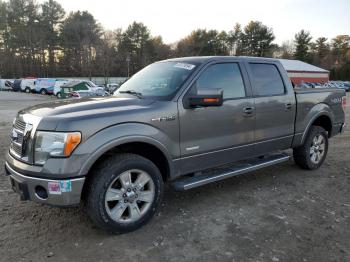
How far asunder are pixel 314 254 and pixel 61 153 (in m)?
2.62

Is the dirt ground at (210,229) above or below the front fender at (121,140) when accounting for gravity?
below

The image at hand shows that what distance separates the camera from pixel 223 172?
4.45m

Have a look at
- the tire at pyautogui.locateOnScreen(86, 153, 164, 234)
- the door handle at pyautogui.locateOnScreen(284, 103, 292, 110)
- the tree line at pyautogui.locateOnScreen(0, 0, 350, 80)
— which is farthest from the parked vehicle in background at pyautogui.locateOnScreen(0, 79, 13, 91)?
the tire at pyautogui.locateOnScreen(86, 153, 164, 234)

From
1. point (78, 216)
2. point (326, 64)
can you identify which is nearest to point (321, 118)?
point (78, 216)

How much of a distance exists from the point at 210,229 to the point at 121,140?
1.41 metres

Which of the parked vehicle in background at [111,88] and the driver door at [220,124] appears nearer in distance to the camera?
the driver door at [220,124]

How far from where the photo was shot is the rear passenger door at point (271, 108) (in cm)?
486

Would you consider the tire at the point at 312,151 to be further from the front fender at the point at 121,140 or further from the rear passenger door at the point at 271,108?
the front fender at the point at 121,140

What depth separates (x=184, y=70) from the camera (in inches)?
170

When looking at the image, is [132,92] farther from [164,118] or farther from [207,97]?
[207,97]

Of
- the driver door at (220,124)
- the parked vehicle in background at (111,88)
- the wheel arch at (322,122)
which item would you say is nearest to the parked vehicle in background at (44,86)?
the parked vehicle in background at (111,88)

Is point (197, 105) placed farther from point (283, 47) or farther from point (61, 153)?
point (283, 47)

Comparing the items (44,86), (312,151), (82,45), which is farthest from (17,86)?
(312,151)

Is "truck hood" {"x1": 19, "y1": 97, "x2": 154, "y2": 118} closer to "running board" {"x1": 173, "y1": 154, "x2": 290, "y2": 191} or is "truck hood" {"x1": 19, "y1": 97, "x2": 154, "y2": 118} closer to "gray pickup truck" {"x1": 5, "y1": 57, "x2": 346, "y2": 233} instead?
"gray pickup truck" {"x1": 5, "y1": 57, "x2": 346, "y2": 233}
